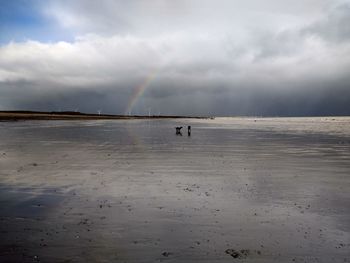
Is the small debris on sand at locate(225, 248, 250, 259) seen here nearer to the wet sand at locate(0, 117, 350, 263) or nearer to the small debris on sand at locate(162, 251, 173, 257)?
the wet sand at locate(0, 117, 350, 263)

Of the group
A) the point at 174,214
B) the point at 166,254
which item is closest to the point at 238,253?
the point at 166,254

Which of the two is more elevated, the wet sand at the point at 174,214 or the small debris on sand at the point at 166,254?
the small debris on sand at the point at 166,254

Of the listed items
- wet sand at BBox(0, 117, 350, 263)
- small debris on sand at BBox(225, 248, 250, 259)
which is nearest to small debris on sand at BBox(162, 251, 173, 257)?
wet sand at BBox(0, 117, 350, 263)

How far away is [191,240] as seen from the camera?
10578 mm

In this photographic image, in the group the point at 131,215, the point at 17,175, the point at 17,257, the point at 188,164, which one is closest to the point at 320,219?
the point at 131,215

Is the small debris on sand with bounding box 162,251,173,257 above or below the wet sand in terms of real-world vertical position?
above

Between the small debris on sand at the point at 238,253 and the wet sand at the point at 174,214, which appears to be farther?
the wet sand at the point at 174,214

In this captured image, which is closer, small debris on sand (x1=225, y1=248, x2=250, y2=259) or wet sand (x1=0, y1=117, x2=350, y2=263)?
small debris on sand (x1=225, y1=248, x2=250, y2=259)

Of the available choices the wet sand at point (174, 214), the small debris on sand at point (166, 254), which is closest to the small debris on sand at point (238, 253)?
the wet sand at point (174, 214)

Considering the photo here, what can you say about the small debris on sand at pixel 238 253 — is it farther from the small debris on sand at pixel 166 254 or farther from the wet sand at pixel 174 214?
the small debris on sand at pixel 166 254

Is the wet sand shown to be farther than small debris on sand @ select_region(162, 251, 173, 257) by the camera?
Yes

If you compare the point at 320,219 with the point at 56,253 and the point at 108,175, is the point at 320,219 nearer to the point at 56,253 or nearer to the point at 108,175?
the point at 56,253

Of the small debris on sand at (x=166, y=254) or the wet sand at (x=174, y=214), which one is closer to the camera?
the small debris on sand at (x=166, y=254)

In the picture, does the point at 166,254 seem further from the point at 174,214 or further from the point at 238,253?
the point at 174,214
